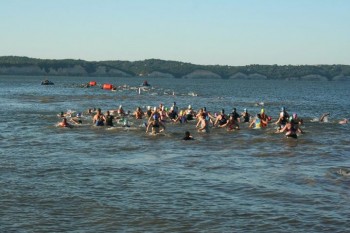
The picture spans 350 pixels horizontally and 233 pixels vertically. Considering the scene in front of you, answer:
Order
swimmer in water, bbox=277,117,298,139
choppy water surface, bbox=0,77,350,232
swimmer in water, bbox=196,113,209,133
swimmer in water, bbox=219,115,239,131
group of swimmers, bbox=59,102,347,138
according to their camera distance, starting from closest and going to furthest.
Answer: choppy water surface, bbox=0,77,350,232 → swimmer in water, bbox=277,117,298,139 → group of swimmers, bbox=59,102,347,138 → swimmer in water, bbox=196,113,209,133 → swimmer in water, bbox=219,115,239,131

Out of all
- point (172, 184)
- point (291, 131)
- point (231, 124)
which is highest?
point (291, 131)

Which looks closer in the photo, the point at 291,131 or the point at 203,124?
the point at 291,131

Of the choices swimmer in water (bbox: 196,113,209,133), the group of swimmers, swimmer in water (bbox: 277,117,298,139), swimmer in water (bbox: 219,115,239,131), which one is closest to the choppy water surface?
swimmer in water (bbox: 277,117,298,139)

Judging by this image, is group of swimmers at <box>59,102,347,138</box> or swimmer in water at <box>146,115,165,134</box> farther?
group of swimmers at <box>59,102,347,138</box>

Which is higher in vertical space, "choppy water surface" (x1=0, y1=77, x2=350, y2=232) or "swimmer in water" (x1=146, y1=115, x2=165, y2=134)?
"swimmer in water" (x1=146, y1=115, x2=165, y2=134)

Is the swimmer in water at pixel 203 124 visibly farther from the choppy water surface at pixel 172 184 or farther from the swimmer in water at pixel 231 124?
the choppy water surface at pixel 172 184

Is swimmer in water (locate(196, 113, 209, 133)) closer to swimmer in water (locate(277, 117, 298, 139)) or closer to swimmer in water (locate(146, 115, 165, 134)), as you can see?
swimmer in water (locate(146, 115, 165, 134))

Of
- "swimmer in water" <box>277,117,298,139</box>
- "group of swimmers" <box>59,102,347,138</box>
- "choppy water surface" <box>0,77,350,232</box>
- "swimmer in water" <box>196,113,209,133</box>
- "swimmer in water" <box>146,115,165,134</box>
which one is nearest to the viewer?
"choppy water surface" <box>0,77,350,232</box>

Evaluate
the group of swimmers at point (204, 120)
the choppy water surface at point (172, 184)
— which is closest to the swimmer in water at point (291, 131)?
the group of swimmers at point (204, 120)

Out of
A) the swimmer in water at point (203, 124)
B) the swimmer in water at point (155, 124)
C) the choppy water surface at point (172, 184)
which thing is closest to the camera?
the choppy water surface at point (172, 184)

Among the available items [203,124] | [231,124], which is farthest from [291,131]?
[203,124]

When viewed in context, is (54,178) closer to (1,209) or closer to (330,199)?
(1,209)

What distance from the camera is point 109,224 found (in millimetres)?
16141

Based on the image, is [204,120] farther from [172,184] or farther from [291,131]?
[172,184]
